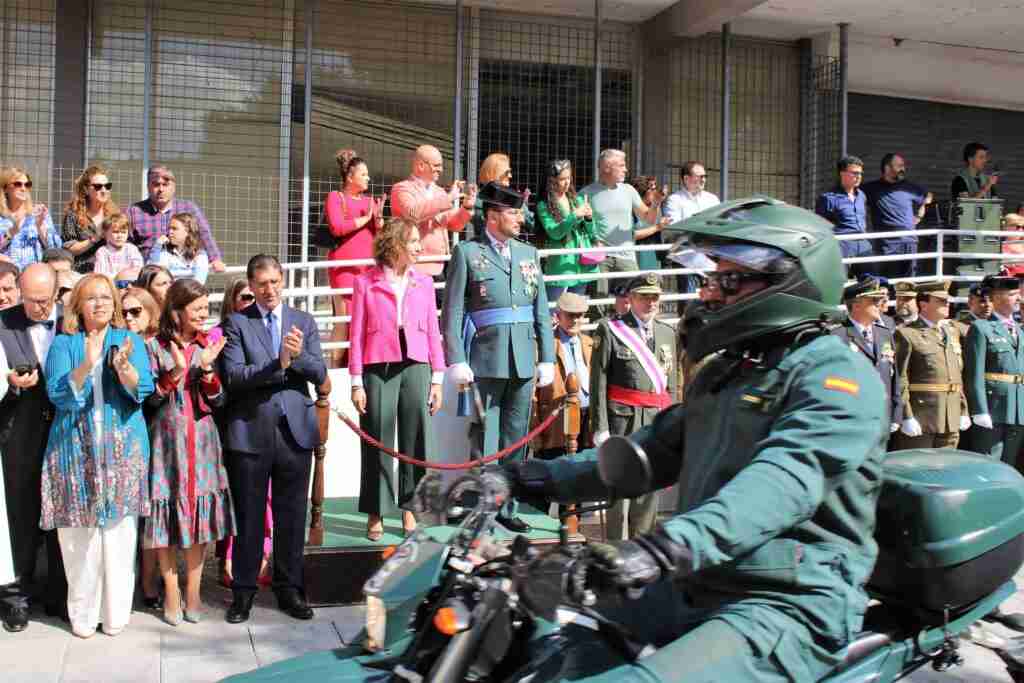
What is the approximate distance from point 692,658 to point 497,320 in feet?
16.0

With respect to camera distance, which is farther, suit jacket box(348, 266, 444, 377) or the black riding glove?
suit jacket box(348, 266, 444, 377)

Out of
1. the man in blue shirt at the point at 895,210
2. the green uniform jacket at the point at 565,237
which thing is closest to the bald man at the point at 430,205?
the green uniform jacket at the point at 565,237

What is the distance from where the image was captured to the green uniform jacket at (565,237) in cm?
963

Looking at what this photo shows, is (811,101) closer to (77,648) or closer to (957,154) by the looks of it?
(957,154)

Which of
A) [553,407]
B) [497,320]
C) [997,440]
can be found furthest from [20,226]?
[997,440]

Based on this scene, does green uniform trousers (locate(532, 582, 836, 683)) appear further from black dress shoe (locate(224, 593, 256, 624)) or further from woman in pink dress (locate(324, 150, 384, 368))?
woman in pink dress (locate(324, 150, 384, 368))

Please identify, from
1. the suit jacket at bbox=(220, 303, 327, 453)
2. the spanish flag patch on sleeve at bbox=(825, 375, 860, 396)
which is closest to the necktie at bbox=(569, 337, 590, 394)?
the suit jacket at bbox=(220, 303, 327, 453)

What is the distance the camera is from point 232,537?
6.95 meters

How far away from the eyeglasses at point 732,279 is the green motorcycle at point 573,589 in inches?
20.7

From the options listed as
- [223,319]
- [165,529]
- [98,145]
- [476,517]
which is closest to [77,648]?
[165,529]

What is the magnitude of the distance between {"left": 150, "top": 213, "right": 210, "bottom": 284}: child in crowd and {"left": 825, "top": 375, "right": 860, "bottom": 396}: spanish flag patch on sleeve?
19.9ft

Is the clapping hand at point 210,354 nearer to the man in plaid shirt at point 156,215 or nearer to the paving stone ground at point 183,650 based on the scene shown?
the paving stone ground at point 183,650

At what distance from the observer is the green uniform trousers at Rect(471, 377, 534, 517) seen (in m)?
7.50

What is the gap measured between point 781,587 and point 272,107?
33.9 feet
